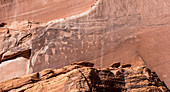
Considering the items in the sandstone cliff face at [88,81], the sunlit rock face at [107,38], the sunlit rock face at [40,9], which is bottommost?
the sandstone cliff face at [88,81]

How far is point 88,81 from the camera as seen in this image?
3.84 metres

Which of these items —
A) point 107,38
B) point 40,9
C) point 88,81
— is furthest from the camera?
point 40,9

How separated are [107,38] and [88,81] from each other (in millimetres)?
1555

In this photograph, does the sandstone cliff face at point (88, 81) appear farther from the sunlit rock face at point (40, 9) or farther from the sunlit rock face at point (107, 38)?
the sunlit rock face at point (40, 9)

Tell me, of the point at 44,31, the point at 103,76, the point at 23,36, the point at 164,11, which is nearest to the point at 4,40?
the point at 23,36

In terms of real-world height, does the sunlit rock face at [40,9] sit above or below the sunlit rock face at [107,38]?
above

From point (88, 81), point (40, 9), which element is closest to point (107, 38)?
point (88, 81)

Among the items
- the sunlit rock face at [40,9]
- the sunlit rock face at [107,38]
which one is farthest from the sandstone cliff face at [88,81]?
the sunlit rock face at [40,9]

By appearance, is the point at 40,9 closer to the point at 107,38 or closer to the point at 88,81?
the point at 107,38

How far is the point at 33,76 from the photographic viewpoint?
4.33m

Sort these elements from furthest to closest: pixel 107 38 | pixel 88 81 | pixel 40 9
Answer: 1. pixel 40 9
2. pixel 107 38
3. pixel 88 81

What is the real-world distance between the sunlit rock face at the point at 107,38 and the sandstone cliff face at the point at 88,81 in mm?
793

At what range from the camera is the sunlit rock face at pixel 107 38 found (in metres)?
5.02

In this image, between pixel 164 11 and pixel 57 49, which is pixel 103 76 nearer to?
pixel 57 49
